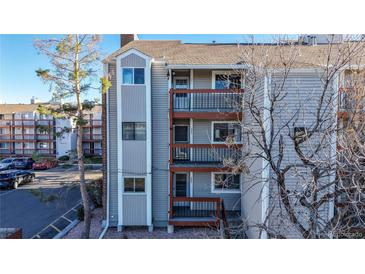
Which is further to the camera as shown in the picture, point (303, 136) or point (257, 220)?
point (257, 220)

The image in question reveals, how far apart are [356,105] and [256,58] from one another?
188 centimetres

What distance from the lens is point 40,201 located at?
5824 millimetres

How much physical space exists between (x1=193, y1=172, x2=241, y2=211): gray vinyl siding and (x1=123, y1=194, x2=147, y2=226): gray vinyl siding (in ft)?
5.24

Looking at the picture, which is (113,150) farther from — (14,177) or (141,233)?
(14,177)

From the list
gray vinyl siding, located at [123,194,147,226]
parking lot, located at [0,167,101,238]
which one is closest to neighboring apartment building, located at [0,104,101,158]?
parking lot, located at [0,167,101,238]

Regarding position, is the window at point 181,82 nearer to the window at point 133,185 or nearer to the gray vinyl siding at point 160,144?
the gray vinyl siding at point 160,144

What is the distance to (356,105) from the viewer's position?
122 inches

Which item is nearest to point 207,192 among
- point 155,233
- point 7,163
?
point 155,233

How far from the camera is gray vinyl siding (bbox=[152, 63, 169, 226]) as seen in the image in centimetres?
632

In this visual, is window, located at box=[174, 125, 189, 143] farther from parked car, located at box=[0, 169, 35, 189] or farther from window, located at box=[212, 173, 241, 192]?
parked car, located at box=[0, 169, 35, 189]

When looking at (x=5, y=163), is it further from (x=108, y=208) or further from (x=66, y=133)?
(x=108, y=208)

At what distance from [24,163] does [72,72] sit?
2.84 m

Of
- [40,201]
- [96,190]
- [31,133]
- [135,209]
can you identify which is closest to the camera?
[31,133]
